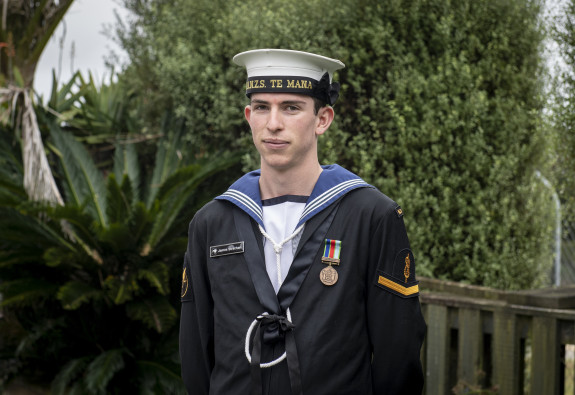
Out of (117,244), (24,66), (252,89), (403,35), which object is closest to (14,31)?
(24,66)

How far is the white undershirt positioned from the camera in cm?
244

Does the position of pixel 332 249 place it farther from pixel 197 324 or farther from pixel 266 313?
pixel 197 324

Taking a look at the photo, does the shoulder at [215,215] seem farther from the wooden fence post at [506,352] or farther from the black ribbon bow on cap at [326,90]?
the wooden fence post at [506,352]

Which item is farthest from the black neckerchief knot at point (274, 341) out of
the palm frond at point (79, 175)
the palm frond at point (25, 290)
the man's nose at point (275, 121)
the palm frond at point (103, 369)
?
the palm frond at point (79, 175)

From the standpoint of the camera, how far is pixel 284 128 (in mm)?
2412

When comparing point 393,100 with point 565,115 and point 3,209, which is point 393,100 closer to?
point 565,115

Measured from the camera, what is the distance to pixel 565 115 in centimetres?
543

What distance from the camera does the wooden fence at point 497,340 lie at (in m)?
4.08

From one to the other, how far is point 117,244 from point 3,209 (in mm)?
1325

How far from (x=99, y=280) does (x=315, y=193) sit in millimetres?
5554

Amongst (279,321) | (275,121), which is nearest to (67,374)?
(279,321)

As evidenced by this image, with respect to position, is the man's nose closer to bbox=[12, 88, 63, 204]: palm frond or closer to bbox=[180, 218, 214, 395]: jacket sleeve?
bbox=[180, 218, 214, 395]: jacket sleeve

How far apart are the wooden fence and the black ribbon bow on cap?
225cm

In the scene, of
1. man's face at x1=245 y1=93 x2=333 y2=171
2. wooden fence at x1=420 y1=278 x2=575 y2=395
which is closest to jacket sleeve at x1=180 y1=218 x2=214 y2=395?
man's face at x1=245 y1=93 x2=333 y2=171
